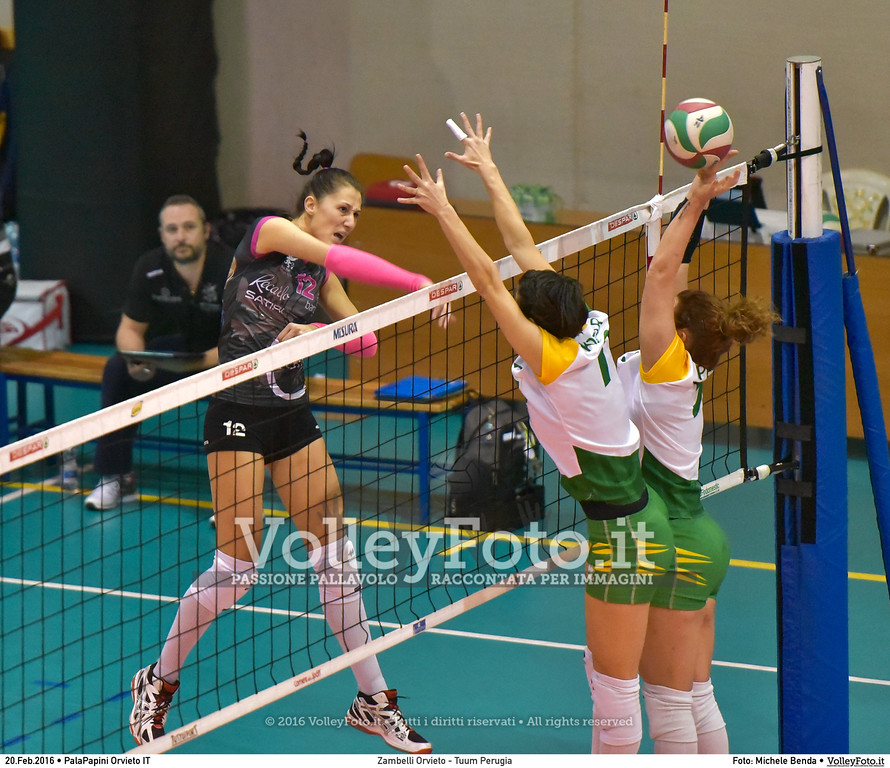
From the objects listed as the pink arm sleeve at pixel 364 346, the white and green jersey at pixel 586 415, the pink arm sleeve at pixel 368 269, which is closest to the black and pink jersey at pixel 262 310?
the pink arm sleeve at pixel 364 346

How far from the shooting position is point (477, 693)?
521 centimetres

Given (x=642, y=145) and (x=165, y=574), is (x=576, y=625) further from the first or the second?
(x=642, y=145)

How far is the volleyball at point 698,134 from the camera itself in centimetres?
400

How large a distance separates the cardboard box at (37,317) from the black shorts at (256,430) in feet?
20.9

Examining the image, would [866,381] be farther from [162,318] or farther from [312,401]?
[162,318]

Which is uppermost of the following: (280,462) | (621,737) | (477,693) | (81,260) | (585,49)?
(585,49)

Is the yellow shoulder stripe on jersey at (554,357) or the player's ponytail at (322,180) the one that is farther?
the player's ponytail at (322,180)

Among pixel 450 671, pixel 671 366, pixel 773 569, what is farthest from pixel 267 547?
pixel 671 366

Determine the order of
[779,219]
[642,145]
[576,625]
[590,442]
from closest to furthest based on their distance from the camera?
1. [590,442]
2. [576,625]
3. [779,219]
4. [642,145]

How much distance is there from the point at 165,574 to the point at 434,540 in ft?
4.66

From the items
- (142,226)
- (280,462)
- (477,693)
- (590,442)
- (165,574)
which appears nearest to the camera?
(590,442)

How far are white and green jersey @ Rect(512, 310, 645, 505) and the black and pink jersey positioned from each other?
1035mm

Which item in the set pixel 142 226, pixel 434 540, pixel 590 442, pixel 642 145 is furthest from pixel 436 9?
pixel 590 442

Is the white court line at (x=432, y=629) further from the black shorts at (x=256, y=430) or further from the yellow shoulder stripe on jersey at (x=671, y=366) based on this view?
the yellow shoulder stripe on jersey at (x=671, y=366)
